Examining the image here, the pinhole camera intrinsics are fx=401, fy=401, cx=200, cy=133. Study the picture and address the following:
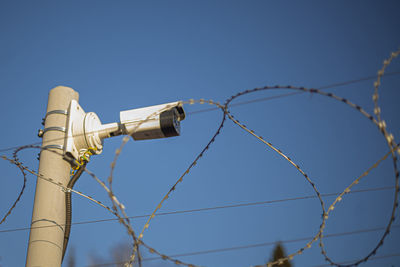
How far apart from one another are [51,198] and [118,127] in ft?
3.07

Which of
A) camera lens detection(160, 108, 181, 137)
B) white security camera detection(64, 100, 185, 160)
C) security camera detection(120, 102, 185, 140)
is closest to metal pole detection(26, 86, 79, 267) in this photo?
white security camera detection(64, 100, 185, 160)

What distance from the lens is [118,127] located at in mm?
4082

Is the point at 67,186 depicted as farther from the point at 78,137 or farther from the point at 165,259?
the point at 165,259

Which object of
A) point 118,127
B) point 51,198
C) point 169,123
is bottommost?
point 51,198

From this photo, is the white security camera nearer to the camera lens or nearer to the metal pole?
the camera lens

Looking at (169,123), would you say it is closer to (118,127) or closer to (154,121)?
(154,121)

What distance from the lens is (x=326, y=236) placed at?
137 inches

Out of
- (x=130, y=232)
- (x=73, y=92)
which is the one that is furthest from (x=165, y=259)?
(x=73, y=92)

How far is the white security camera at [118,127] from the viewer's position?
153 inches

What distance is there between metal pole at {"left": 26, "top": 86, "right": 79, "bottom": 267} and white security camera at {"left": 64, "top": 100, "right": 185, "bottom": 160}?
0.10 m

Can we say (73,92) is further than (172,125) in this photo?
Yes

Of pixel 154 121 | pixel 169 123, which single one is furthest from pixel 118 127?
pixel 169 123

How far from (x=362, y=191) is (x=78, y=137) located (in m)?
2.91

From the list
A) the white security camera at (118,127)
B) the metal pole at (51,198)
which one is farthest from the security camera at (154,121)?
the metal pole at (51,198)
